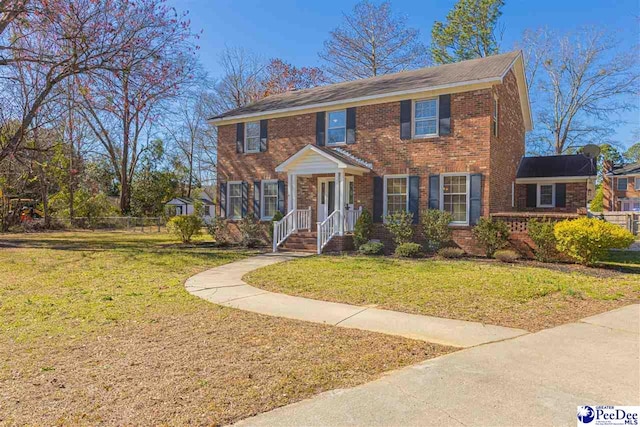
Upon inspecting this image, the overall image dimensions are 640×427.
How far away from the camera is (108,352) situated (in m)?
→ 4.49

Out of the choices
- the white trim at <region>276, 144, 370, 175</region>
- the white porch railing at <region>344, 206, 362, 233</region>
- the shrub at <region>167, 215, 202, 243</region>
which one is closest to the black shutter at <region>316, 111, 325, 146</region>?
the white trim at <region>276, 144, 370, 175</region>

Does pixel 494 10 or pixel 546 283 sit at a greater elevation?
pixel 494 10

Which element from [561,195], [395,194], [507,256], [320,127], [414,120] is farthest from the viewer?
[561,195]

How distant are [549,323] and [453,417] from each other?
131 inches

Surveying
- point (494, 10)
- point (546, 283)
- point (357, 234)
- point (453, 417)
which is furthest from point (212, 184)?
point (453, 417)

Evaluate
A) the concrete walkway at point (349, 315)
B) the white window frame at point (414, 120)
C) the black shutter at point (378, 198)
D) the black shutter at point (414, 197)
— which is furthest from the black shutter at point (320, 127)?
the concrete walkway at point (349, 315)

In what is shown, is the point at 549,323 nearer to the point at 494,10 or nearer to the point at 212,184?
the point at 494,10

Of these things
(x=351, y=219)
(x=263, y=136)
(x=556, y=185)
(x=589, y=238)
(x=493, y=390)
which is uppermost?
(x=263, y=136)

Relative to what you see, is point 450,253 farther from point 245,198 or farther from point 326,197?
point 245,198

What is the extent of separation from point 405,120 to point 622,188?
41.2 metres

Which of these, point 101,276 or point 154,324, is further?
point 101,276

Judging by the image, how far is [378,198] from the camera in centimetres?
1454

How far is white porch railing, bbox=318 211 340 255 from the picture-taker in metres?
13.9

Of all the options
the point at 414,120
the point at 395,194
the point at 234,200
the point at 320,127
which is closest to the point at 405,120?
the point at 414,120
